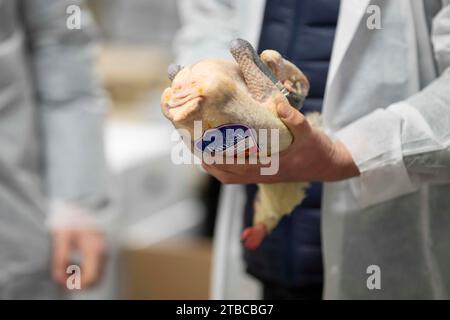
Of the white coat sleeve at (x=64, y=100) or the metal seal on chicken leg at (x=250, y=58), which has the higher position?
the white coat sleeve at (x=64, y=100)

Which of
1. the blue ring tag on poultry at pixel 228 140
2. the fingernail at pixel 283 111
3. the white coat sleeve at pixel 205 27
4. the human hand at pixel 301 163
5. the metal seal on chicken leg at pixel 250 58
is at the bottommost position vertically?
the blue ring tag on poultry at pixel 228 140

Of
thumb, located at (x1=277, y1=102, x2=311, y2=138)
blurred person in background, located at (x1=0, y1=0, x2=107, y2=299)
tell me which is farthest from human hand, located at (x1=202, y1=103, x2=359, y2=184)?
blurred person in background, located at (x1=0, y1=0, x2=107, y2=299)

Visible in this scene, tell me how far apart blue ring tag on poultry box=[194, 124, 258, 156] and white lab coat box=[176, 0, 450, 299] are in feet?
0.45

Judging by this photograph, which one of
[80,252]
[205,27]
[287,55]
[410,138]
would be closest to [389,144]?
[410,138]

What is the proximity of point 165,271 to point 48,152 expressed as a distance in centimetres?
27

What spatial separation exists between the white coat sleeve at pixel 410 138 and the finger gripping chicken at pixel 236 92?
0.29 feet

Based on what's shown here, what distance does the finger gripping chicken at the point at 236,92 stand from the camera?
23.1 inches

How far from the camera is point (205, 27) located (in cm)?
95

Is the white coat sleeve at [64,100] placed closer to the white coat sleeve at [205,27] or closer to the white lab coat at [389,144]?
the white coat sleeve at [205,27]

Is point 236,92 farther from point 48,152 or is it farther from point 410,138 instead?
point 48,152

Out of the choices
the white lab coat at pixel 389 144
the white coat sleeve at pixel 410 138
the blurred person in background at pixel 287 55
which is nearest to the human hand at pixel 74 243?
the blurred person in background at pixel 287 55

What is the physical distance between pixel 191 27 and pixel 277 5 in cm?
24

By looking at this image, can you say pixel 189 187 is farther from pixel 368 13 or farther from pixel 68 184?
pixel 368 13

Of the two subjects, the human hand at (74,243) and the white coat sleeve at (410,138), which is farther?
the human hand at (74,243)
